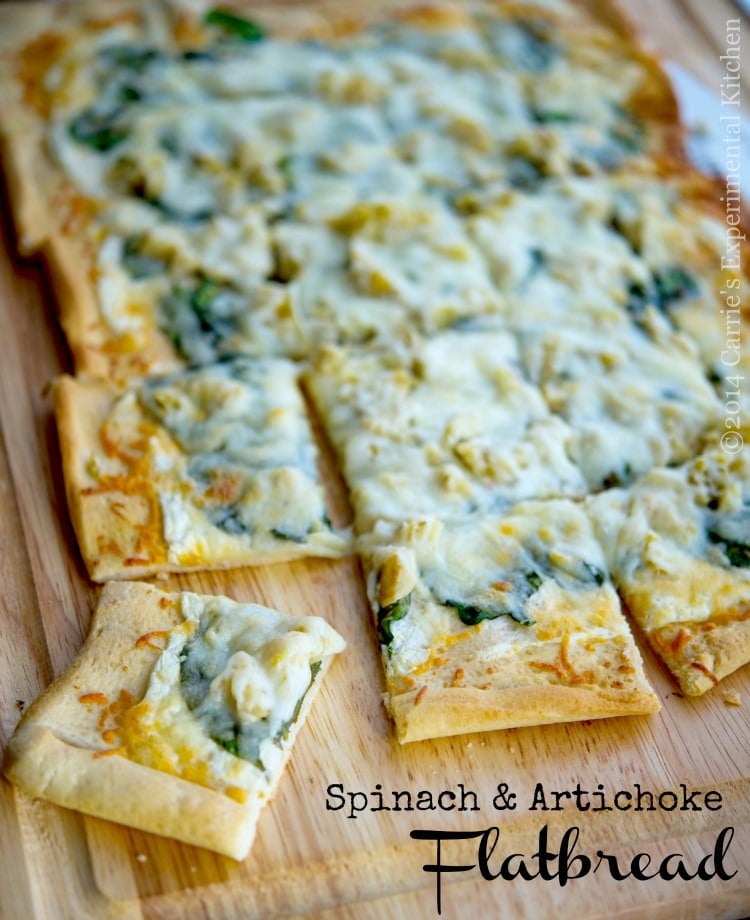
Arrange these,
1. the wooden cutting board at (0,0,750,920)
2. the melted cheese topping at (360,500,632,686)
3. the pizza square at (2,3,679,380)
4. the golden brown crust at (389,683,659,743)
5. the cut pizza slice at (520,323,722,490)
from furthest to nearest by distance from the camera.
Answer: the pizza square at (2,3,679,380) < the cut pizza slice at (520,323,722,490) < the melted cheese topping at (360,500,632,686) < the golden brown crust at (389,683,659,743) < the wooden cutting board at (0,0,750,920)

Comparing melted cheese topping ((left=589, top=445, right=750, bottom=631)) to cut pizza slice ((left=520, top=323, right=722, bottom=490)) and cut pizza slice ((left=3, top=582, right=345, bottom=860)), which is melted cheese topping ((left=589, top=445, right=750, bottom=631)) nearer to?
cut pizza slice ((left=520, top=323, right=722, bottom=490))

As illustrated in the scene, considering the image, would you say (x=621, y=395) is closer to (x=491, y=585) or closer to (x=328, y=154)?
(x=491, y=585)

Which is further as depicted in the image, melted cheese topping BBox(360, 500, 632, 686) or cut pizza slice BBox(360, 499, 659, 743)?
melted cheese topping BBox(360, 500, 632, 686)

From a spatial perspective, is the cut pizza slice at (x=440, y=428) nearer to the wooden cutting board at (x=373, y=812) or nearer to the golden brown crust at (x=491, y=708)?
the wooden cutting board at (x=373, y=812)

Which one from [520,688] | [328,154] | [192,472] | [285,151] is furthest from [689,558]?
[285,151]

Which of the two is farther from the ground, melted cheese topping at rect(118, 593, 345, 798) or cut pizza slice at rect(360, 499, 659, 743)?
cut pizza slice at rect(360, 499, 659, 743)

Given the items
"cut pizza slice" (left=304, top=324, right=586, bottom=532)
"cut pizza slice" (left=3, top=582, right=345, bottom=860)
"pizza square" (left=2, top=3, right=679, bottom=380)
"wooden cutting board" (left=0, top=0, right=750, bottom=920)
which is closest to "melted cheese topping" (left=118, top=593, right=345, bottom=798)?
"cut pizza slice" (left=3, top=582, right=345, bottom=860)
